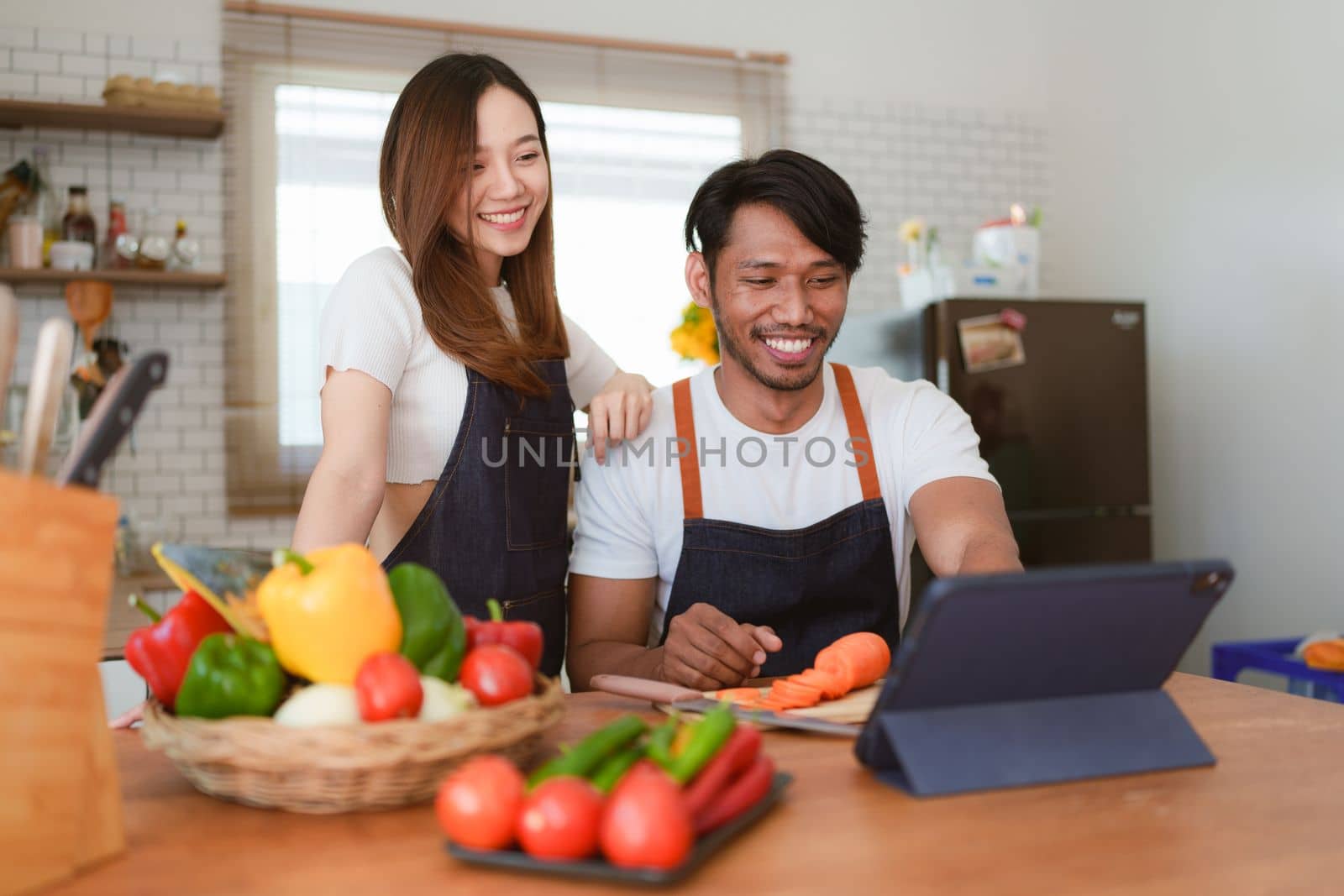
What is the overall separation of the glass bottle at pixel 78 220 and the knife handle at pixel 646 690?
286cm

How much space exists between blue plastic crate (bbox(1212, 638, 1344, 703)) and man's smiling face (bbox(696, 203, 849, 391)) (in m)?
1.52

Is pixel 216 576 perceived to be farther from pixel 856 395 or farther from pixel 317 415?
pixel 317 415

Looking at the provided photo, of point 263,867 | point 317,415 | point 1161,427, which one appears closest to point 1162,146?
point 1161,427

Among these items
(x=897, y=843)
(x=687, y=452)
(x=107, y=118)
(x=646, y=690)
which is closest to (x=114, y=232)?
(x=107, y=118)

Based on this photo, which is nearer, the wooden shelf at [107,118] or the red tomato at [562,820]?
the red tomato at [562,820]

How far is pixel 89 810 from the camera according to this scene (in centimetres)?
76

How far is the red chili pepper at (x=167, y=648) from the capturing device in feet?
3.07

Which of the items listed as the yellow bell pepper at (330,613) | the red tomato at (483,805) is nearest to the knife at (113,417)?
the yellow bell pepper at (330,613)

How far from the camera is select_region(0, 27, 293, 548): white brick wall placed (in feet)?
11.4

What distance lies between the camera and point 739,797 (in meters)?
0.79

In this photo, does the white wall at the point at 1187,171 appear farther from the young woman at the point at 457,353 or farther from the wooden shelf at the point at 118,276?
the young woman at the point at 457,353

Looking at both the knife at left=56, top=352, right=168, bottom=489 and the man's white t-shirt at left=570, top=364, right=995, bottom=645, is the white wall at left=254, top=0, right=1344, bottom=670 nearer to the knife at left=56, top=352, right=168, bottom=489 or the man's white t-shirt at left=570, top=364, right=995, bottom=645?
the man's white t-shirt at left=570, top=364, right=995, bottom=645

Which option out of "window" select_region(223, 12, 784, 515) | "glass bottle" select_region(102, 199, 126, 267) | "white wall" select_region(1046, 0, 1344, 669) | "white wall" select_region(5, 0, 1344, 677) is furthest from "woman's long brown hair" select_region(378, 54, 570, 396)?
"white wall" select_region(1046, 0, 1344, 669)

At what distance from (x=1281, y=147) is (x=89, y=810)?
3737 mm
